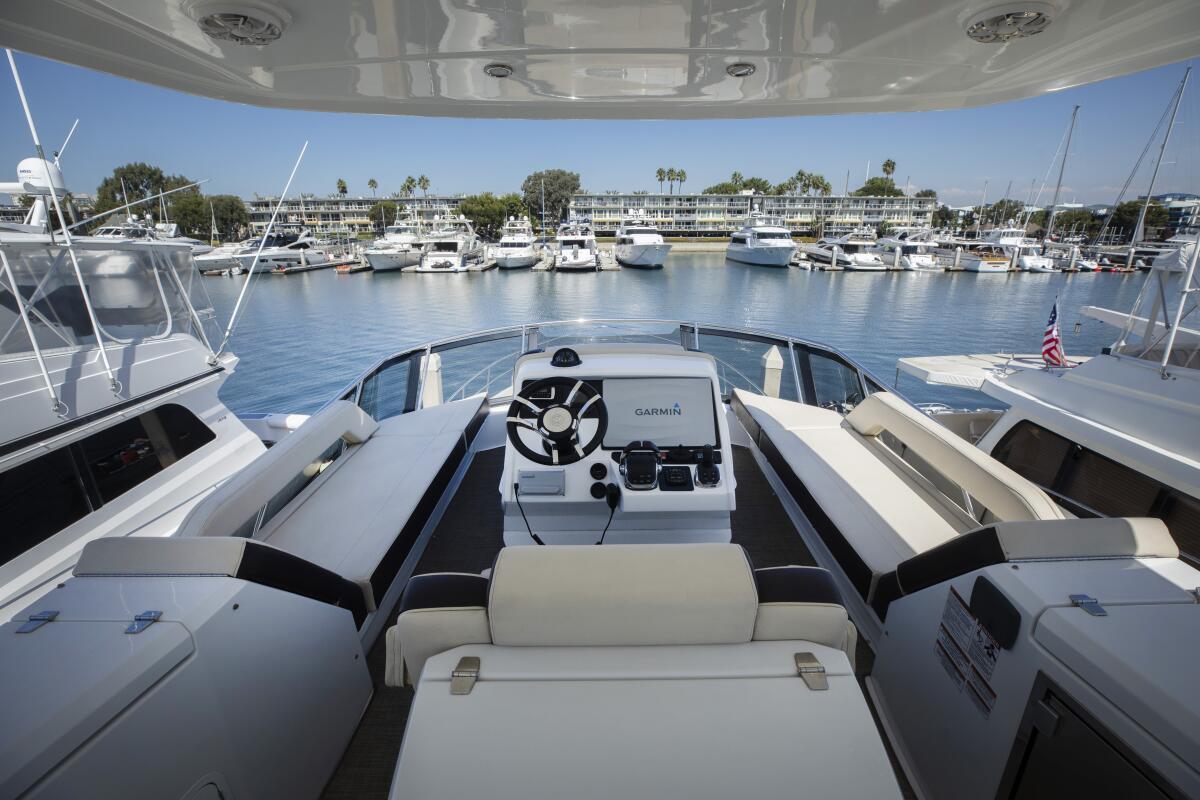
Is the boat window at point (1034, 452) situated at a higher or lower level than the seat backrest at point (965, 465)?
lower

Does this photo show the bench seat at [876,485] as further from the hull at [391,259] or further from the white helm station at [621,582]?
the hull at [391,259]

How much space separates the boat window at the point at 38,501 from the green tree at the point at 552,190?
68.5 meters

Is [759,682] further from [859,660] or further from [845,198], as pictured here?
[845,198]

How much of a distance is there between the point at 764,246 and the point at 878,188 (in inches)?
1923

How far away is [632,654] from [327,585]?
1173 millimetres

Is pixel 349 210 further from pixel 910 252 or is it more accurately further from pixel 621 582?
pixel 621 582

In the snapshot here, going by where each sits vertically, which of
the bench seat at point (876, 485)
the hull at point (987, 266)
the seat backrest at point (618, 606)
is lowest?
the hull at point (987, 266)

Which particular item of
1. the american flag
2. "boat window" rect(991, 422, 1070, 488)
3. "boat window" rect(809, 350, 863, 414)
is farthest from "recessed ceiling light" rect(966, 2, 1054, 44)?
the american flag

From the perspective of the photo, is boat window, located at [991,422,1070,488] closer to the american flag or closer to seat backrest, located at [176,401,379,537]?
Result: seat backrest, located at [176,401,379,537]

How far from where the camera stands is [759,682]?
4.07 feet

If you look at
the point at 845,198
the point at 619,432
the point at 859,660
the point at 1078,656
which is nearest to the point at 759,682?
the point at 1078,656

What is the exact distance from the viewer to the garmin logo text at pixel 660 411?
2.71 m

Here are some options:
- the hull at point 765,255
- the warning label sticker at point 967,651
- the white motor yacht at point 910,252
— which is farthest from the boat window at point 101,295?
the white motor yacht at point 910,252

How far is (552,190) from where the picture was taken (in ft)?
223
